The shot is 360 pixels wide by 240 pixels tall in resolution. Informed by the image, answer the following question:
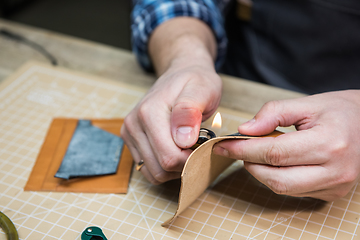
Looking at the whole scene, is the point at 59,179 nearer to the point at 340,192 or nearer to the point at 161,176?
the point at 161,176

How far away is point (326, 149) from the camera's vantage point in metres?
0.66

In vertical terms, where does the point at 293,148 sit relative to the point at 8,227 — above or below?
above

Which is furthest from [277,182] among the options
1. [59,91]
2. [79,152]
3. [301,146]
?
[59,91]

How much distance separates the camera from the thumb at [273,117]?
2.34 ft

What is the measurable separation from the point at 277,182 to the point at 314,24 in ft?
2.50

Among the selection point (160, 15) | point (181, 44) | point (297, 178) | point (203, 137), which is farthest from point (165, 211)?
point (160, 15)

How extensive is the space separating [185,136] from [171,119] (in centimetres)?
6

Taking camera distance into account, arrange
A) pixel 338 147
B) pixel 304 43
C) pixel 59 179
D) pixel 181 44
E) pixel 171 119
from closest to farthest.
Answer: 1. pixel 338 147
2. pixel 171 119
3. pixel 59 179
4. pixel 181 44
5. pixel 304 43

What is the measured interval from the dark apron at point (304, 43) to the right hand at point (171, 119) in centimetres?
54

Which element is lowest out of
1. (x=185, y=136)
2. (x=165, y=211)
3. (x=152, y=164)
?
(x=165, y=211)

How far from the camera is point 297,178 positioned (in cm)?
68

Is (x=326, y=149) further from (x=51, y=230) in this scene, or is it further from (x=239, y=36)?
(x=239, y=36)

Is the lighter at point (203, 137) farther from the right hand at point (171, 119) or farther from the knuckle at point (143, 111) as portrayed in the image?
the knuckle at point (143, 111)

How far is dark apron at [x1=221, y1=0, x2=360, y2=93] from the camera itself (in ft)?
3.82
